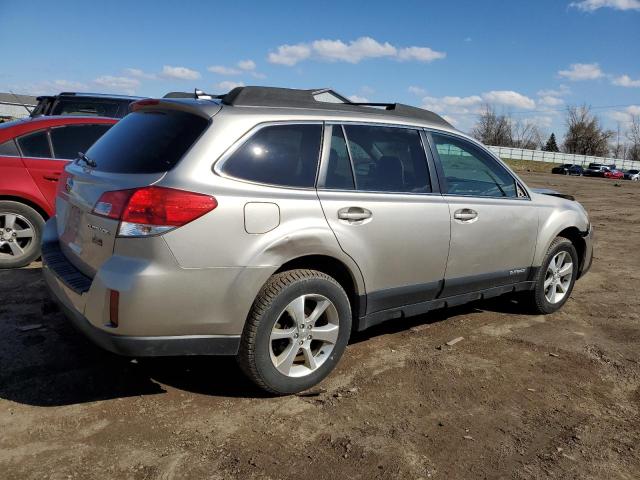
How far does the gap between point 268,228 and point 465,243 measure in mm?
1823

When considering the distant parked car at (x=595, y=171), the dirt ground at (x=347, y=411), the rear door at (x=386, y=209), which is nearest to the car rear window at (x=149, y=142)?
the rear door at (x=386, y=209)

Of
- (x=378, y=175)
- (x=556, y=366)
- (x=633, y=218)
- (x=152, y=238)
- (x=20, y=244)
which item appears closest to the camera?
(x=152, y=238)

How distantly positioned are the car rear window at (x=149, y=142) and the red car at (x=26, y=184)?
2689 mm

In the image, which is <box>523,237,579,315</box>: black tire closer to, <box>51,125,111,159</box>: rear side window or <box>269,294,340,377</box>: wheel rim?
<box>269,294,340,377</box>: wheel rim

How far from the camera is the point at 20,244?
233 inches

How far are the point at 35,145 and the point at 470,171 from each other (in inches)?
183

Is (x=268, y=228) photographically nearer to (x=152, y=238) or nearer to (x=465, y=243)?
(x=152, y=238)

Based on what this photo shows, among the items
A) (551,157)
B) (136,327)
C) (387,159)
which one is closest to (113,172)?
(136,327)

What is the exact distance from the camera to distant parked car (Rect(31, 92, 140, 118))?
29.2ft

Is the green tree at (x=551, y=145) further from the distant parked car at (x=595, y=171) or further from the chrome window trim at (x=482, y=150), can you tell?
the chrome window trim at (x=482, y=150)

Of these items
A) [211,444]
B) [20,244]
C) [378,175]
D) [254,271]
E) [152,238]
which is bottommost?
[211,444]

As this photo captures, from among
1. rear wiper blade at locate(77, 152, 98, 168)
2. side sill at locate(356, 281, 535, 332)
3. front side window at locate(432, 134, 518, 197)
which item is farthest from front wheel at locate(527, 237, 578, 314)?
rear wiper blade at locate(77, 152, 98, 168)

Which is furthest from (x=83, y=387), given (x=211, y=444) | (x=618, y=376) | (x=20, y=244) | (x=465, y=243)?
(x=618, y=376)

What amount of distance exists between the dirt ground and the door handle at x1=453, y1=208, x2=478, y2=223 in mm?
1041
